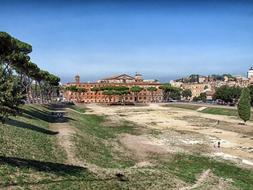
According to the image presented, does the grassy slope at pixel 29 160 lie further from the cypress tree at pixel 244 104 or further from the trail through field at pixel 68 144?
the cypress tree at pixel 244 104

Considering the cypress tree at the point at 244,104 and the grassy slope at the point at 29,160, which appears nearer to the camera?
the grassy slope at the point at 29,160

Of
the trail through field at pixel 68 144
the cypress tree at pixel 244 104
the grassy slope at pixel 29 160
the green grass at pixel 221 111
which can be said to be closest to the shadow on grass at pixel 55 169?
the grassy slope at pixel 29 160

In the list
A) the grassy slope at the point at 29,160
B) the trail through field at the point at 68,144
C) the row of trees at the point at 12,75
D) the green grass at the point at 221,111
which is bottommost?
the green grass at the point at 221,111

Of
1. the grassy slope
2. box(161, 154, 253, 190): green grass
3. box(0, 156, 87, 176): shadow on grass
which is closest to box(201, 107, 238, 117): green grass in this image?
box(161, 154, 253, 190): green grass

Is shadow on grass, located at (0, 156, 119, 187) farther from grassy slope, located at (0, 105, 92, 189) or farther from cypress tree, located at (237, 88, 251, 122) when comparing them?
cypress tree, located at (237, 88, 251, 122)

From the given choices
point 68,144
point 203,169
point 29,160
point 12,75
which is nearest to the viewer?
point 29,160

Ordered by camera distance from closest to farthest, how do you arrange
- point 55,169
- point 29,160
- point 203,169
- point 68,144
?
point 55,169 → point 29,160 → point 203,169 → point 68,144

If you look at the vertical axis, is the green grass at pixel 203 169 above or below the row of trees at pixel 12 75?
below

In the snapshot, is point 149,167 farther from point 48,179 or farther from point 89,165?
point 48,179

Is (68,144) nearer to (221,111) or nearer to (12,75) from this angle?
(12,75)

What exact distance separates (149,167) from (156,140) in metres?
19.4

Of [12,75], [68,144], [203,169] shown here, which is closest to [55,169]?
[12,75]

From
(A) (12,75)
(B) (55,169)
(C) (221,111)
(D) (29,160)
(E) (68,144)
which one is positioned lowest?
(C) (221,111)

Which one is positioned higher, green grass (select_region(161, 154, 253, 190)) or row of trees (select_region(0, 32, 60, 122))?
row of trees (select_region(0, 32, 60, 122))
